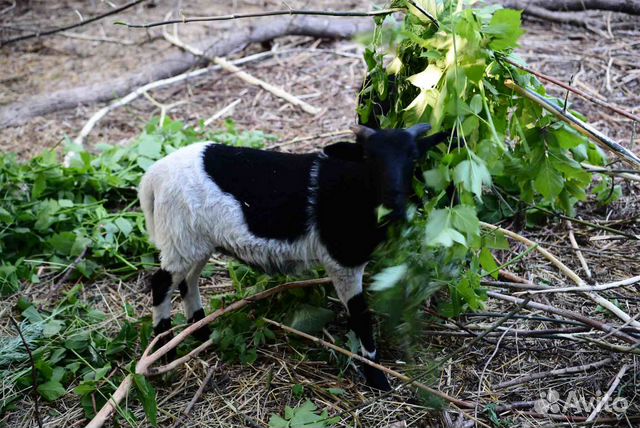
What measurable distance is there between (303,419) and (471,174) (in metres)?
1.45

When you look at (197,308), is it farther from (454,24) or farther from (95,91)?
(95,91)

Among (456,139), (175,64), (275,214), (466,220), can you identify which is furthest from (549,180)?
(175,64)

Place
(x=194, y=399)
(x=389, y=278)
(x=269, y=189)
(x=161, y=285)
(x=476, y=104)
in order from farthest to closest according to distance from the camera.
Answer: (x=161, y=285), (x=269, y=189), (x=194, y=399), (x=476, y=104), (x=389, y=278)

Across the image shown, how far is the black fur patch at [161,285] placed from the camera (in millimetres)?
3949

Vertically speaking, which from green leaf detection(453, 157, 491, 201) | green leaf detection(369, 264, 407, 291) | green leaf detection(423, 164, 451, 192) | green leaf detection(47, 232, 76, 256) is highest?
green leaf detection(453, 157, 491, 201)

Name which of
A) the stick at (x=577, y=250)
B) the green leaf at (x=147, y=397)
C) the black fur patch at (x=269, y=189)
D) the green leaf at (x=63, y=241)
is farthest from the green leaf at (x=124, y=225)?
the stick at (x=577, y=250)

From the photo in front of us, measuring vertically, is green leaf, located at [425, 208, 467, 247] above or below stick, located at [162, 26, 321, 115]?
above

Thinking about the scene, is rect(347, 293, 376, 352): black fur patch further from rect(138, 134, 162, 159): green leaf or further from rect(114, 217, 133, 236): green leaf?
rect(138, 134, 162, 159): green leaf

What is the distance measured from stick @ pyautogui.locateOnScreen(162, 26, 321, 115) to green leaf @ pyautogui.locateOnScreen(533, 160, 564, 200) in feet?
10.5

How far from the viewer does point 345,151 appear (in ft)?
12.2

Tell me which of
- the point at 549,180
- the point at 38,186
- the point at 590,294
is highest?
the point at 549,180

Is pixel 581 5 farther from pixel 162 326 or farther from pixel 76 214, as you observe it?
pixel 162 326

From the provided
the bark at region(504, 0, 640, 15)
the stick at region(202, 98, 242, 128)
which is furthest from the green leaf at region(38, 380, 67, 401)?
the bark at region(504, 0, 640, 15)

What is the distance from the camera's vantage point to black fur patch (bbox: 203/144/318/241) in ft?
12.3
